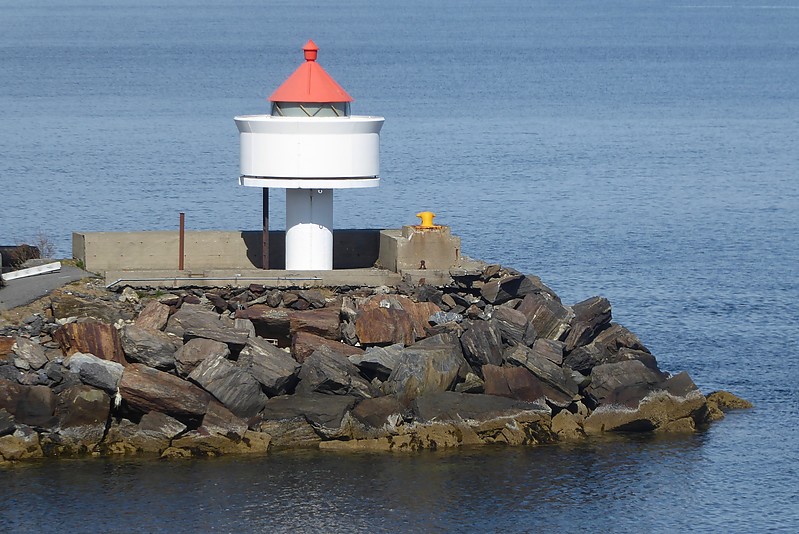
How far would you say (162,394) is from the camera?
21734 mm

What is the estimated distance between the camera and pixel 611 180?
58.2 m

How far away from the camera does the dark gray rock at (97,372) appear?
21.7 meters

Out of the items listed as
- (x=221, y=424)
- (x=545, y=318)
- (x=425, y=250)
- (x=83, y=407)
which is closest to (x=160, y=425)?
(x=221, y=424)

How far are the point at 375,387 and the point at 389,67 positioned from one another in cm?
9597

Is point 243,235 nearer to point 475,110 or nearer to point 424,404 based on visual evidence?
Answer: point 424,404

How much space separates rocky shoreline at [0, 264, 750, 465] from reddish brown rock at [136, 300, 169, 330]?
→ 0.07 feet

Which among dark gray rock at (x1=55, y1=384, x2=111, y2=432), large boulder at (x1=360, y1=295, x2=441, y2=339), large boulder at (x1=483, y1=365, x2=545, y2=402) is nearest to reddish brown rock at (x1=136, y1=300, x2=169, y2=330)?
dark gray rock at (x1=55, y1=384, x2=111, y2=432)

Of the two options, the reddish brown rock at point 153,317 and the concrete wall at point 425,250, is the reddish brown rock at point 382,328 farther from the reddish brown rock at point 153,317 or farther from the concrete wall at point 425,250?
the reddish brown rock at point 153,317

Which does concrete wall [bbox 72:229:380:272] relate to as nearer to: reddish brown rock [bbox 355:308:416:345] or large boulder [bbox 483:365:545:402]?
reddish brown rock [bbox 355:308:416:345]

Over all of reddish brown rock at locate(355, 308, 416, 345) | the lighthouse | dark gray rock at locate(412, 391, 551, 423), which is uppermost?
the lighthouse

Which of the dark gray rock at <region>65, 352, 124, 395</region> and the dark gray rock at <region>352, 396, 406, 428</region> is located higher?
the dark gray rock at <region>65, 352, 124, 395</region>

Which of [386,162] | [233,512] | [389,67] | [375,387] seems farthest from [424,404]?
[389,67]

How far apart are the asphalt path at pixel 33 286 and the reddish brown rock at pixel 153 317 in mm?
1792

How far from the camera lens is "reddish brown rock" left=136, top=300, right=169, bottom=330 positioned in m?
23.2
